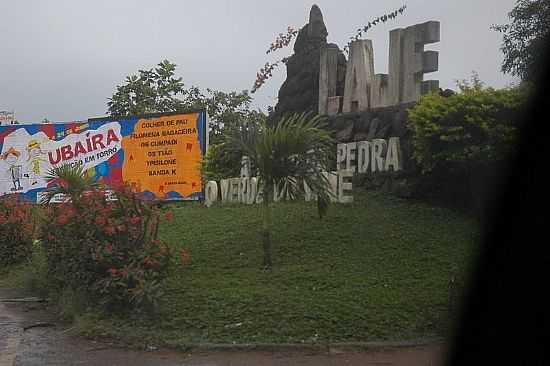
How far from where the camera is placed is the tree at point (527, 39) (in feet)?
44.1

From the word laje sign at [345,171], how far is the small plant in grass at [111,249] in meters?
3.18

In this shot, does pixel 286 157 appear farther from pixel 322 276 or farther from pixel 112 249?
pixel 112 249

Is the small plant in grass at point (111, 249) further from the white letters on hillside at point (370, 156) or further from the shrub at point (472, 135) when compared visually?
the white letters on hillside at point (370, 156)

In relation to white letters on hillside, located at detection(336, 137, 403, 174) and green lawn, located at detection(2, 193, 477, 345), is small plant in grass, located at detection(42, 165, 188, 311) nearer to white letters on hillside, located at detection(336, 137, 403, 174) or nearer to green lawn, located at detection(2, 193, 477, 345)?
green lawn, located at detection(2, 193, 477, 345)

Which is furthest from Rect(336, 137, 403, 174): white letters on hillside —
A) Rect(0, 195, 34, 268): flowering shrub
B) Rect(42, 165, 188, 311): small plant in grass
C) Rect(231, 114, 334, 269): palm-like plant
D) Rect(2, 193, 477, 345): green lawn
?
Rect(0, 195, 34, 268): flowering shrub

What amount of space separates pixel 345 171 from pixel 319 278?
182 inches

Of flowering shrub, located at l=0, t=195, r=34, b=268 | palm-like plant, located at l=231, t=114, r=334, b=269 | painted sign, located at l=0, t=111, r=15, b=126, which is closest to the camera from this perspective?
palm-like plant, located at l=231, t=114, r=334, b=269

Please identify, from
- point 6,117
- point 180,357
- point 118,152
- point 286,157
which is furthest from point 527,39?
point 6,117

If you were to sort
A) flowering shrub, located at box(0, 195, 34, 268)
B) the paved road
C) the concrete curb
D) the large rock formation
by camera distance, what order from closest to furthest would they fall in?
the paved road → the concrete curb → flowering shrub, located at box(0, 195, 34, 268) → the large rock formation

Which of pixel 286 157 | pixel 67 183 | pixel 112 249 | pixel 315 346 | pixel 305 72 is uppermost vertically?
pixel 305 72

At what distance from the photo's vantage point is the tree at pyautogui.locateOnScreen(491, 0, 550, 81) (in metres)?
13.4

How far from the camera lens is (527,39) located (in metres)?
14.3

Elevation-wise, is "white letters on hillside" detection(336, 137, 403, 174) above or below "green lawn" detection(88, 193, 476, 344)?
above

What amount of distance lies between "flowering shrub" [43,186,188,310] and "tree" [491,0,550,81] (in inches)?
255
